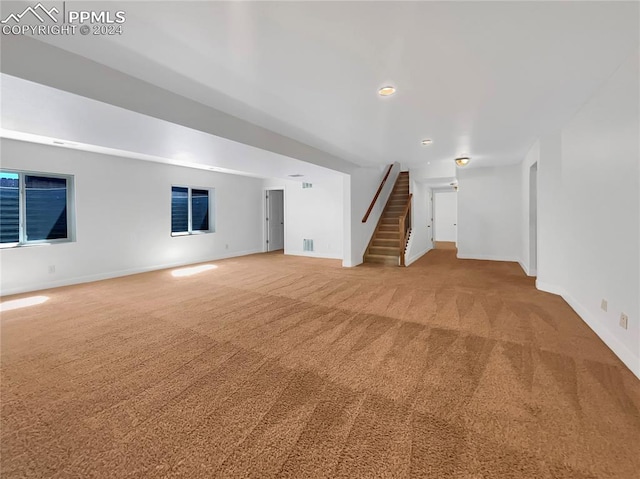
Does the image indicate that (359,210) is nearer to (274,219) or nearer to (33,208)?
(274,219)

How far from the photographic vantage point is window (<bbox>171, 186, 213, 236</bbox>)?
26.6ft

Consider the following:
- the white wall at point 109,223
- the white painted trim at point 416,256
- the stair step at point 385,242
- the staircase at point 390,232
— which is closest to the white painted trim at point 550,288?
the white painted trim at point 416,256

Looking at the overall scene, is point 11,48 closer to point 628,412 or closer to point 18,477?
point 18,477

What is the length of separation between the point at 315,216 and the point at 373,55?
7.10 metres

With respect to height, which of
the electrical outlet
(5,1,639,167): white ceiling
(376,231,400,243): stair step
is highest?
(5,1,639,167): white ceiling

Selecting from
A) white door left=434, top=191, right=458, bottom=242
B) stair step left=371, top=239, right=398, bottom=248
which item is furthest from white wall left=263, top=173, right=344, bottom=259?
white door left=434, top=191, right=458, bottom=242

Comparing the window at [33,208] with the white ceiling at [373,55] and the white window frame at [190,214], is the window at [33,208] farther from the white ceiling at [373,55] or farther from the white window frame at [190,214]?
the white ceiling at [373,55]

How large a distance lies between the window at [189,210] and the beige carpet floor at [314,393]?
4024 millimetres

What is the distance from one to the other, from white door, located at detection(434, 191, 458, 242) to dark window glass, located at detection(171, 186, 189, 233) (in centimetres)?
1056

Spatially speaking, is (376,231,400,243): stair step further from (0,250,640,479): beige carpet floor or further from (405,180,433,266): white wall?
(0,250,640,479): beige carpet floor

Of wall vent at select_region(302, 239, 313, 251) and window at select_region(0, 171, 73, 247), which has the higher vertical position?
window at select_region(0, 171, 73, 247)

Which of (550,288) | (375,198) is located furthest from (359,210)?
(550,288)

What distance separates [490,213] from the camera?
8.69 metres

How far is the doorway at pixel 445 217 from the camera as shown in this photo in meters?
13.7
